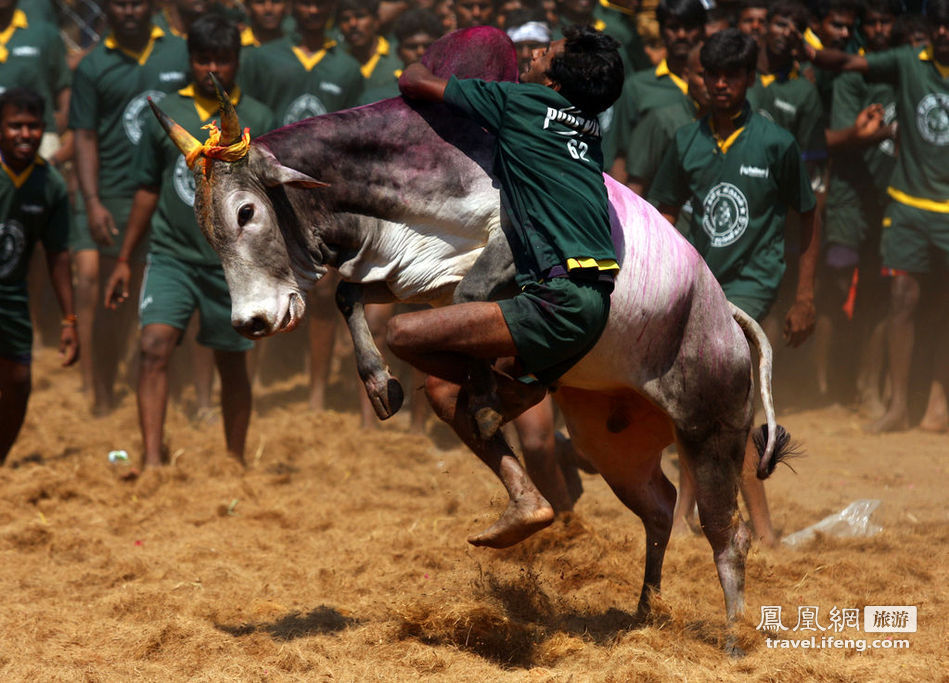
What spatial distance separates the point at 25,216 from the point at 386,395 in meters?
3.93

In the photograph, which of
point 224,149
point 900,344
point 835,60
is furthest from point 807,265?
point 224,149

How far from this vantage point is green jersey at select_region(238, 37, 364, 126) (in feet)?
30.9

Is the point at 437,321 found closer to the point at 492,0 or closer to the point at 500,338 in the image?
the point at 500,338

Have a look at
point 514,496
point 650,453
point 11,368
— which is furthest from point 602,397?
point 11,368

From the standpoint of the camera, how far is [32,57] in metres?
9.88

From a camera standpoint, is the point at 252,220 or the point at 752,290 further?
the point at 752,290

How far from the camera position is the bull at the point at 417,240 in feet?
14.7

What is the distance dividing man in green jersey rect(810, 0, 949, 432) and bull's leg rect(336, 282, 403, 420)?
4.85 metres

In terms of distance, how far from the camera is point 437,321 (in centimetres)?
434

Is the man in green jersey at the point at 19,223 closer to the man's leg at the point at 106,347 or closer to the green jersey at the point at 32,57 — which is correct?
the man's leg at the point at 106,347

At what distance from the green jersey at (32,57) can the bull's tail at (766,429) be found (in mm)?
6751

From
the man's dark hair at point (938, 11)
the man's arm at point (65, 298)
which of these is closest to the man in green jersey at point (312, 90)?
the man's arm at point (65, 298)

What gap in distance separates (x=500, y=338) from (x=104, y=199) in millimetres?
6126

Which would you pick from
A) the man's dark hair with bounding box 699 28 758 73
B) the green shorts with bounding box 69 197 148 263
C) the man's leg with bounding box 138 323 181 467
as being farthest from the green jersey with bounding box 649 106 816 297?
the green shorts with bounding box 69 197 148 263
